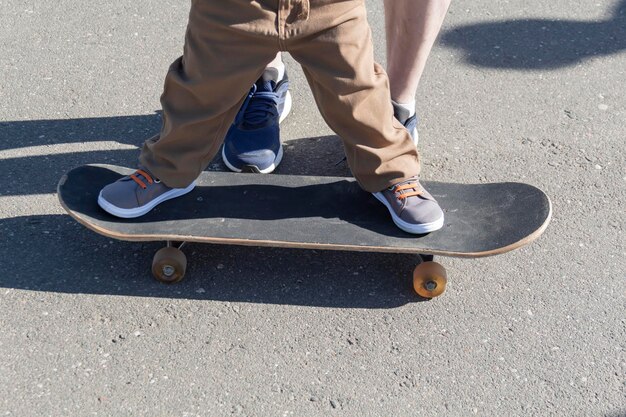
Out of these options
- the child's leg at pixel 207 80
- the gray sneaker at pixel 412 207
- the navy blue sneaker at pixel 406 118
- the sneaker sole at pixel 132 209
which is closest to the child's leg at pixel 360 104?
the gray sneaker at pixel 412 207

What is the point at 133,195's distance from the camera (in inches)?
109

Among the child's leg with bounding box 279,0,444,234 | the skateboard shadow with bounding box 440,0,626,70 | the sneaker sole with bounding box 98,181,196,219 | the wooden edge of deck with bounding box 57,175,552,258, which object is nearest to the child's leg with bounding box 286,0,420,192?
the child's leg with bounding box 279,0,444,234

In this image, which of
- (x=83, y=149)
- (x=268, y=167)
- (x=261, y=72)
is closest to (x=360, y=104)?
(x=261, y=72)

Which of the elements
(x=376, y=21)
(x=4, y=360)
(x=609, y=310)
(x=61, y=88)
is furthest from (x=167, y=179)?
(x=376, y=21)

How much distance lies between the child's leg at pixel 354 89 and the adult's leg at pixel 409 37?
0.44 m

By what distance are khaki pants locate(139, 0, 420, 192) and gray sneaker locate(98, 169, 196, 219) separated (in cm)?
4

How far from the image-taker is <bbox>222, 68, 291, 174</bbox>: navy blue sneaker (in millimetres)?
3186

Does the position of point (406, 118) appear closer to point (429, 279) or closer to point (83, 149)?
point (429, 279)

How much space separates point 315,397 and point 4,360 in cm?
91

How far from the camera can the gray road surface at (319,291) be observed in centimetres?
243

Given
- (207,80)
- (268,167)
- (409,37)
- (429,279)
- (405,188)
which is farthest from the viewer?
(268,167)

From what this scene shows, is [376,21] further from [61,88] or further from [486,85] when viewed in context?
[61,88]

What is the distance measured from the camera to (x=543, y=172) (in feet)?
10.9

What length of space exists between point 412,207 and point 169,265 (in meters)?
0.79
